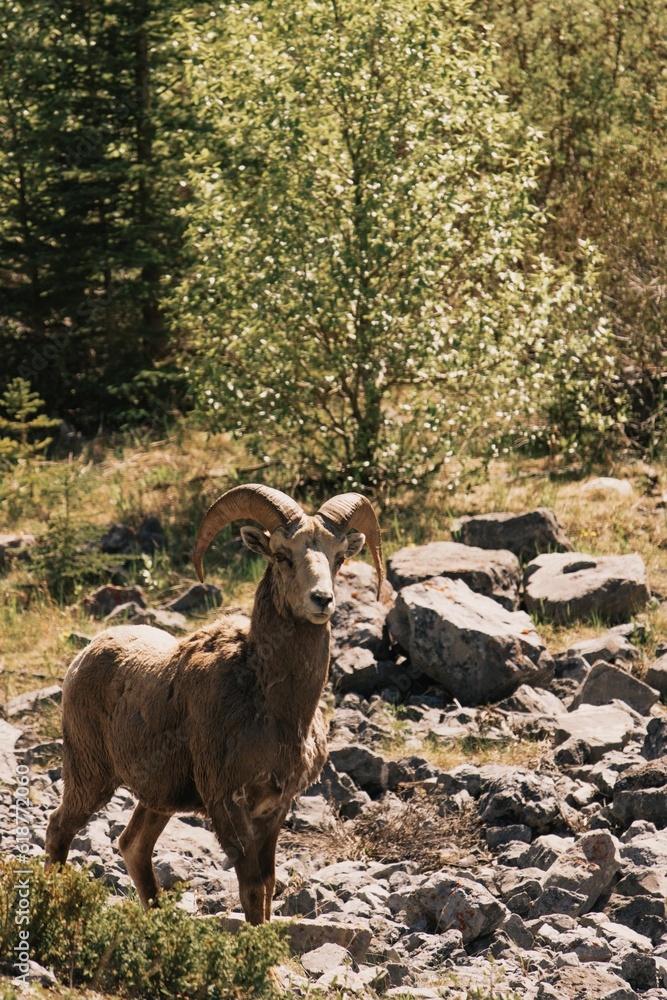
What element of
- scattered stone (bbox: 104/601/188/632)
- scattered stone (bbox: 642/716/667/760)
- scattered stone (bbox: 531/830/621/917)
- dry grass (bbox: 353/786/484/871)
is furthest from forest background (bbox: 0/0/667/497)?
scattered stone (bbox: 531/830/621/917)

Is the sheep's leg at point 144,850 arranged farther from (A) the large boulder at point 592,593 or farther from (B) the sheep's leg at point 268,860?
(A) the large boulder at point 592,593

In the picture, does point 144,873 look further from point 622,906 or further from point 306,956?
point 622,906

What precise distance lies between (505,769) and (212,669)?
Result: 9.01 ft

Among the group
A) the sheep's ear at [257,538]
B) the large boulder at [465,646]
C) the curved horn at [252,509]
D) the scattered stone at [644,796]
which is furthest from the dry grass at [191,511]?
the sheep's ear at [257,538]

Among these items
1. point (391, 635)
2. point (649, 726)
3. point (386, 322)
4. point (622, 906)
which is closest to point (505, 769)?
point (649, 726)

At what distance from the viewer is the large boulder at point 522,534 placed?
1248 centimetres

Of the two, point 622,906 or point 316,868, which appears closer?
point 622,906

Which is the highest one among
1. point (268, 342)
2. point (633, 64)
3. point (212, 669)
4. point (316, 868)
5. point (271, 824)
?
point (633, 64)

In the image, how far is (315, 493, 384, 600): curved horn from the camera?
6.59 m

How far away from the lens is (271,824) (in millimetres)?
6281

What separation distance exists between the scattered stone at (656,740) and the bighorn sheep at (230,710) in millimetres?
2778

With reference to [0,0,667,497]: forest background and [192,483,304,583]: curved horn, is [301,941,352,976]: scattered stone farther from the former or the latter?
[0,0,667,497]: forest background

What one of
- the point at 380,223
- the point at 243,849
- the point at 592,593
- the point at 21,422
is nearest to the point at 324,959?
the point at 243,849

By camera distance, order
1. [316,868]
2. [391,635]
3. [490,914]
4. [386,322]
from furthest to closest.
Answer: [386,322], [391,635], [316,868], [490,914]
